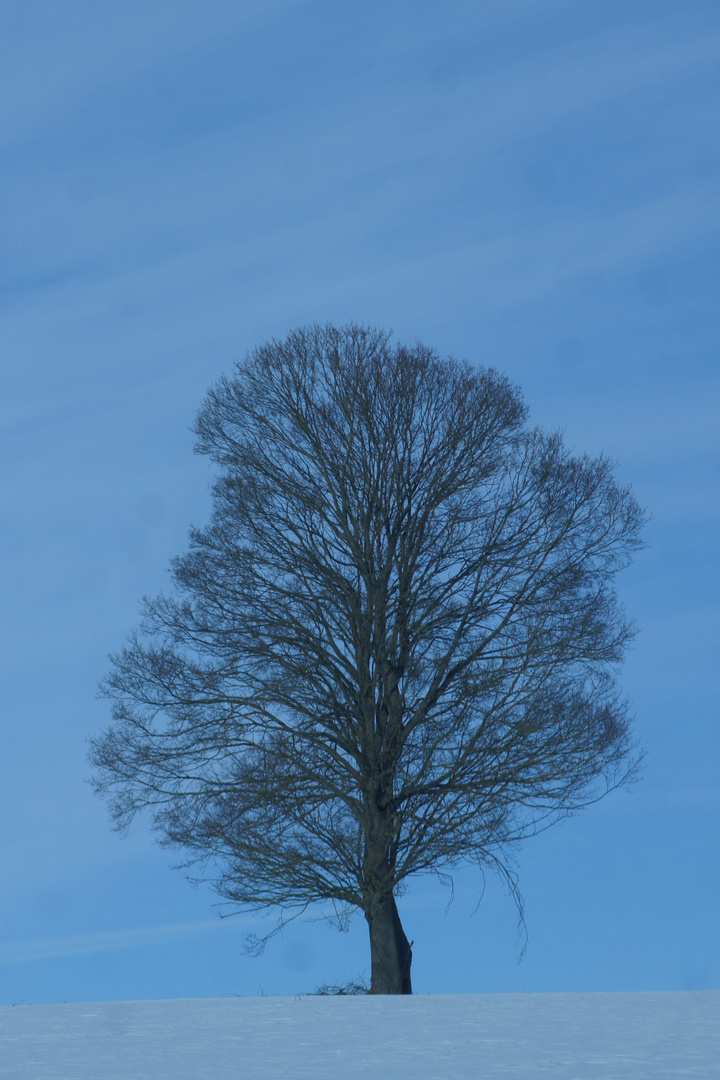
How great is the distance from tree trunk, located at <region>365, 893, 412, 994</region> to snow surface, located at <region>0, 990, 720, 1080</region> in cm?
622

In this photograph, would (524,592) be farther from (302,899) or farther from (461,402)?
(302,899)

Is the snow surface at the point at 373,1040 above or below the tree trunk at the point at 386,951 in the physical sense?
below

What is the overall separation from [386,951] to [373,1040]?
9590 millimetres

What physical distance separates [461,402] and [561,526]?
94.1 inches

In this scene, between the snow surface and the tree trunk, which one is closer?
the snow surface

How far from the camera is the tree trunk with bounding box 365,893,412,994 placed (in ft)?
49.0

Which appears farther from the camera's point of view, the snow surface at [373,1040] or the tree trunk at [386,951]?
the tree trunk at [386,951]

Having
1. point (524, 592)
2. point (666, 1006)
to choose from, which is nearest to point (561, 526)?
point (524, 592)

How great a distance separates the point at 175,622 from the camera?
16.4 meters

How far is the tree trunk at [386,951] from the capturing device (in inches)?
587

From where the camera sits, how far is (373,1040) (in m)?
5.89

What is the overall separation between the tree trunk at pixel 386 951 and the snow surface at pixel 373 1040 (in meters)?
6.22

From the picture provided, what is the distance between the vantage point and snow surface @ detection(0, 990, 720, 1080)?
4742 mm

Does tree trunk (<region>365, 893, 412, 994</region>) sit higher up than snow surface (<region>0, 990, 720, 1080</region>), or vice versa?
tree trunk (<region>365, 893, 412, 994</region>)
